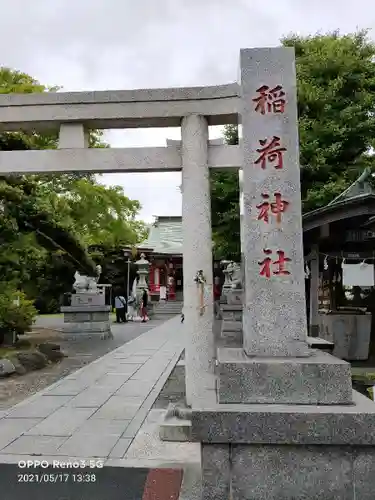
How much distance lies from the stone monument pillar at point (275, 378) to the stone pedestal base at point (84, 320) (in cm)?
1265

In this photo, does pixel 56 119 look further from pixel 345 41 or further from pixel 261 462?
pixel 345 41

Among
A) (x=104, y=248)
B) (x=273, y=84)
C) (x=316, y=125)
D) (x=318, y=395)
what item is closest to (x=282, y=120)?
(x=273, y=84)

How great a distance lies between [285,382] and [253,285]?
0.96 m

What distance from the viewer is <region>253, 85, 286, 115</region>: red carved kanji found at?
471 centimetres

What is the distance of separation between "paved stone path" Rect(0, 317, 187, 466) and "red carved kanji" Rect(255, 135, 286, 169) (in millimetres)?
3334

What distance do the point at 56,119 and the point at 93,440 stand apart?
422 cm

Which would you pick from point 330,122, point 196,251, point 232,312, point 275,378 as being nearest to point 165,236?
point 232,312

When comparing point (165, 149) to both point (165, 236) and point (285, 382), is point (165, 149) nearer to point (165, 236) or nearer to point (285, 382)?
point (285, 382)

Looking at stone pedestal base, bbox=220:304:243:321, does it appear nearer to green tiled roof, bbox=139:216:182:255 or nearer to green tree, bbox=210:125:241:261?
green tree, bbox=210:125:241:261

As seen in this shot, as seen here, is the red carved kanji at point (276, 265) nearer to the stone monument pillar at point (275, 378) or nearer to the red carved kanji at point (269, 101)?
the stone monument pillar at point (275, 378)

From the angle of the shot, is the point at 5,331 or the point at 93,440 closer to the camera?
the point at 93,440

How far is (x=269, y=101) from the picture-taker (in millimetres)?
4719

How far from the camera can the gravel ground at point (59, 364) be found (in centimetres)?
807

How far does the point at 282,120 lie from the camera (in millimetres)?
4695
